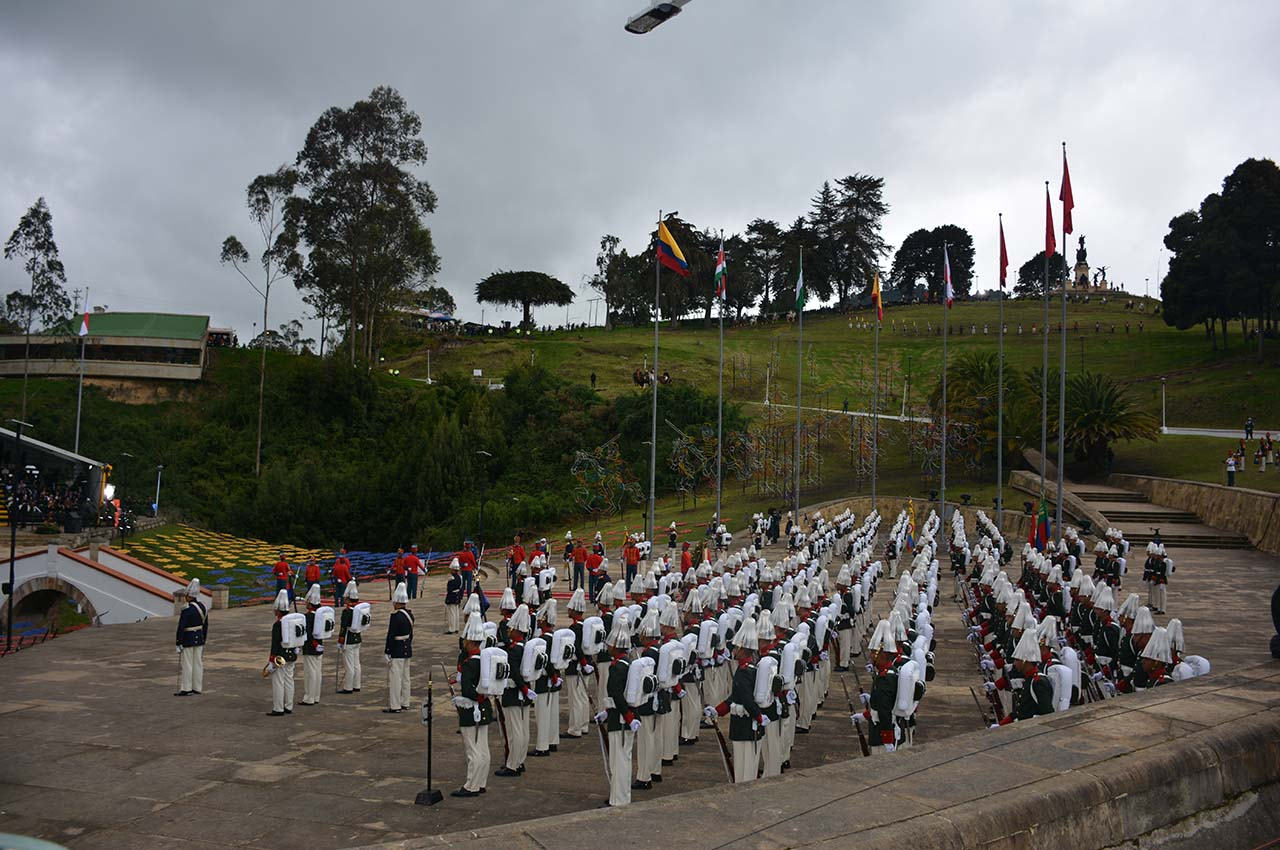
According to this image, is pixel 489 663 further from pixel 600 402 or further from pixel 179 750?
pixel 600 402

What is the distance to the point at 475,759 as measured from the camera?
995 cm

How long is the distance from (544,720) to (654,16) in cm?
811

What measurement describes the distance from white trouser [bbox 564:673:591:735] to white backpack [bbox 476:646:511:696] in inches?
84.8

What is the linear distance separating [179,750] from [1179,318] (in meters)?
73.5

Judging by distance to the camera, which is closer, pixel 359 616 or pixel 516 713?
pixel 516 713

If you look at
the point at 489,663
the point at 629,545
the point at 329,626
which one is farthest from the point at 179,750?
the point at 629,545

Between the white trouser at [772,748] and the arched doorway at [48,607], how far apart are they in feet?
81.5

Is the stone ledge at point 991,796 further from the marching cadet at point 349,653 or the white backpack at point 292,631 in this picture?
the marching cadet at point 349,653

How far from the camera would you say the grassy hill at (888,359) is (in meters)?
60.5

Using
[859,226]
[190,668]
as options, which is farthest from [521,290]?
[190,668]

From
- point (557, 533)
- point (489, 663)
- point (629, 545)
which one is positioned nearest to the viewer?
point (489, 663)

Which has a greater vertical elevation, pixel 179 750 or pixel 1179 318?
pixel 1179 318

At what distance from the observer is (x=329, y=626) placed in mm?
14422

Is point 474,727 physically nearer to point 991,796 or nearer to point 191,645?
point 991,796
